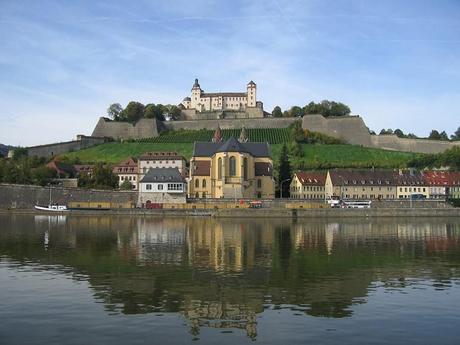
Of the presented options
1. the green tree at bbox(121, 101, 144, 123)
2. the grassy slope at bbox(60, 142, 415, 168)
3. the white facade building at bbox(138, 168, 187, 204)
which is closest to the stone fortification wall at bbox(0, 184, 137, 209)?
the white facade building at bbox(138, 168, 187, 204)

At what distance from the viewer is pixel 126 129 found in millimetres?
134125

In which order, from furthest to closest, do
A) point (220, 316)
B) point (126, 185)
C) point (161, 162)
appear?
point (161, 162) < point (126, 185) < point (220, 316)

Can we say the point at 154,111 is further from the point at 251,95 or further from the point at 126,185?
the point at 126,185

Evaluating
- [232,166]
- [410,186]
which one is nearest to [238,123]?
[410,186]

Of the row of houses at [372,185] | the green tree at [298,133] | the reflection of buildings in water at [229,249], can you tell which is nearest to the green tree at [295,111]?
the green tree at [298,133]

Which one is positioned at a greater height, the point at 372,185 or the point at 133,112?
the point at 133,112

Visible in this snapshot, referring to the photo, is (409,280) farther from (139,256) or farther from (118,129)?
(118,129)

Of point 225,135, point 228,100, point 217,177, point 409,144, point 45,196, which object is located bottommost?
point 45,196

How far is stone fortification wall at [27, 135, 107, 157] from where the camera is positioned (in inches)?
4503

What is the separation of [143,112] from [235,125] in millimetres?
25525

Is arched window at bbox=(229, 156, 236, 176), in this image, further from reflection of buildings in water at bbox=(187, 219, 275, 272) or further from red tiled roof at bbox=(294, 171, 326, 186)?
reflection of buildings in water at bbox=(187, 219, 275, 272)

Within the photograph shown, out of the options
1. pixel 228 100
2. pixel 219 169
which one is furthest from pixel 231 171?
pixel 228 100

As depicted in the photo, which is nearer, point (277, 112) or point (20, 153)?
point (20, 153)

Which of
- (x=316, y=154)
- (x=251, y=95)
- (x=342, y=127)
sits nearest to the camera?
(x=316, y=154)
